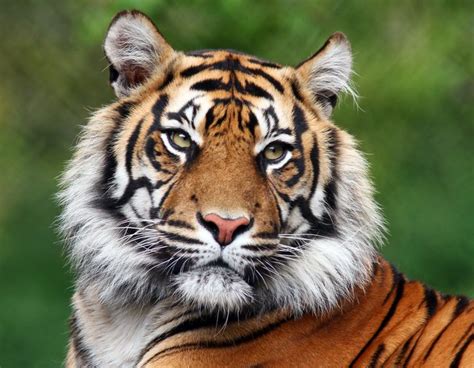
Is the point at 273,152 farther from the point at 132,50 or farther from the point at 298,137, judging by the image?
the point at 132,50

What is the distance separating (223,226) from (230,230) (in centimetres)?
2

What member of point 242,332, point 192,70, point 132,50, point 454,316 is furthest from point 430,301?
point 132,50

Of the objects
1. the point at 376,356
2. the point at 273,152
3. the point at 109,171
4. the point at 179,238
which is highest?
the point at 273,152

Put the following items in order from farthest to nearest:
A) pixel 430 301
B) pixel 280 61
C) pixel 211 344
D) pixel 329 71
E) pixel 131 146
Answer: pixel 280 61, pixel 329 71, pixel 430 301, pixel 131 146, pixel 211 344

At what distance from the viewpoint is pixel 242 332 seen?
311 centimetres

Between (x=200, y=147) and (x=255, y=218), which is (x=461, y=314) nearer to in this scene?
(x=255, y=218)

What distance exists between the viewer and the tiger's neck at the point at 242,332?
121 inches

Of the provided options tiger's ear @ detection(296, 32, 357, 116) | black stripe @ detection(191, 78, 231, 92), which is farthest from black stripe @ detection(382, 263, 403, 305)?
black stripe @ detection(191, 78, 231, 92)

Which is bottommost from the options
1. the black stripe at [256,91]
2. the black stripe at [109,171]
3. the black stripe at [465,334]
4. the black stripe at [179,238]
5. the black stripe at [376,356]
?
the black stripe at [376,356]

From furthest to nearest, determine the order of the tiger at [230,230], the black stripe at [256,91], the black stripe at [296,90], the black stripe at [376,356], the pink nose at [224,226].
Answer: the black stripe at [296,90] < the black stripe at [256,91] < the black stripe at [376,356] < the tiger at [230,230] < the pink nose at [224,226]

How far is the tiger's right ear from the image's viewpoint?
330 cm

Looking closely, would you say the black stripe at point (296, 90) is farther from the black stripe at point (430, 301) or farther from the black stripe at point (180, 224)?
the black stripe at point (430, 301)

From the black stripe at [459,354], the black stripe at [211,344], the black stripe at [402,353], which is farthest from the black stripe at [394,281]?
the black stripe at [211,344]

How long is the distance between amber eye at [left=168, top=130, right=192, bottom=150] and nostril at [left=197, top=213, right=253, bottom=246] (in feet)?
0.96
